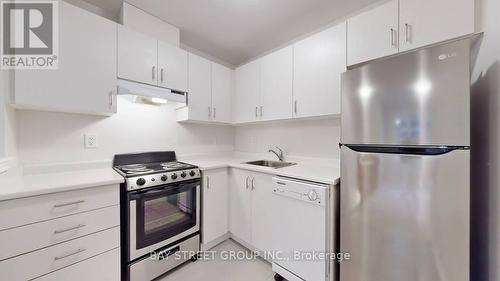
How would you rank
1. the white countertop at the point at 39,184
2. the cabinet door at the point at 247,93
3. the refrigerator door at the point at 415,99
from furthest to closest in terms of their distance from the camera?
the cabinet door at the point at 247,93 < the white countertop at the point at 39,184 < the refrigerator door at the point at 415,99

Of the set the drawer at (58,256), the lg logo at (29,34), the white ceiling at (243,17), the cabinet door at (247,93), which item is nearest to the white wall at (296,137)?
the cabinet door at (247,93)

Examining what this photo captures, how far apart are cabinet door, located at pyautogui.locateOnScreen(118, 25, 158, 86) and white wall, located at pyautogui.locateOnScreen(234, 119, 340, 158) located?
1.47 m

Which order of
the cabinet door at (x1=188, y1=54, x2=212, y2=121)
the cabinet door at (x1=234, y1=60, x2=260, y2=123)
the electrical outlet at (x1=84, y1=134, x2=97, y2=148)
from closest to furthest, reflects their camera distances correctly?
the electrical outlet at (x1=84, y1=134, x2=97, y2=148) < the cabinet door at (x1=188, y1=54, x2=212, y2=121) < the cabinet door at (x1=234, y1=60, x2=260, y2=123)

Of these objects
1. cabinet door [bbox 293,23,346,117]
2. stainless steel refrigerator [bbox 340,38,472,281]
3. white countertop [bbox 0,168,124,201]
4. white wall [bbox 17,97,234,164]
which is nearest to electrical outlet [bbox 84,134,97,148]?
white wall [bbox 17,97,234,164]

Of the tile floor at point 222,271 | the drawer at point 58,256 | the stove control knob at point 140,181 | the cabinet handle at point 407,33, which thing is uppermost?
the cabinet handle at point 407,33

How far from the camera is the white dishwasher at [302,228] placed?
52.5 inches

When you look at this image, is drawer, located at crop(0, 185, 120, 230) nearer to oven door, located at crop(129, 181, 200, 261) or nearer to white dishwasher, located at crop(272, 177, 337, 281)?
oven door, located at crop(129, 181, 200, 261)

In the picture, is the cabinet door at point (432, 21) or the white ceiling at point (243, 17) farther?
the white ceiling at point (243, 17)

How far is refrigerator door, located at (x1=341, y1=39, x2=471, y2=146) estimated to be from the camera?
3.00ft

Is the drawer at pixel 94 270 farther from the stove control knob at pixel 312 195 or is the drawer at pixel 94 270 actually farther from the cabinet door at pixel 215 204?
the stove control knob at pixel 312 195

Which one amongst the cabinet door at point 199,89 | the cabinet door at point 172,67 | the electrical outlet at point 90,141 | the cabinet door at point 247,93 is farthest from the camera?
the cabinet door at point 247,93

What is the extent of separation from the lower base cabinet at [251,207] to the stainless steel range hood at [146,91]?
40.1 inches

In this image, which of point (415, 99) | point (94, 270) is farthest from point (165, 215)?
point (415, 99)

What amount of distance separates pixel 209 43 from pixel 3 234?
2445 mm
